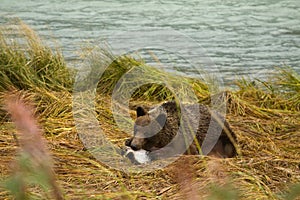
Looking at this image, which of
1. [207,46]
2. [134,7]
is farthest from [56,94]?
[134,7]

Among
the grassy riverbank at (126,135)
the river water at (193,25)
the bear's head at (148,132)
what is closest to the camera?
the grassy riverbank at (126,135)

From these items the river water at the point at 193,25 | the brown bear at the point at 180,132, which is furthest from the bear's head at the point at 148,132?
the river water at the point at 193,25

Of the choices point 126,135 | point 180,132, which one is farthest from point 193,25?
point 180,132

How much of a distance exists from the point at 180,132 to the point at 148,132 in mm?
173

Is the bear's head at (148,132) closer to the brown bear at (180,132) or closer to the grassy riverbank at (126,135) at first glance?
the brown bear at (180,132)

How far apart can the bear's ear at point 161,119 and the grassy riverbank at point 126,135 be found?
295 millimetres

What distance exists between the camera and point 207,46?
8672 millimetres

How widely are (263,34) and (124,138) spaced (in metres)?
6.57

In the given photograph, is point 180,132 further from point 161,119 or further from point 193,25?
point 193,25

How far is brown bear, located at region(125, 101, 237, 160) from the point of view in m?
3.20

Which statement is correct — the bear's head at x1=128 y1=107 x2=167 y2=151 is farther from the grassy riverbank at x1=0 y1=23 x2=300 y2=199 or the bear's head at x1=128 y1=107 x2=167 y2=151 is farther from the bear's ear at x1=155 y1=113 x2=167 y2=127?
the grassy riverbank at x1=0 y1=23 x2=300 y2=199

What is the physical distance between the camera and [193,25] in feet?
33.3

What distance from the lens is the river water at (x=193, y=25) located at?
803 cm

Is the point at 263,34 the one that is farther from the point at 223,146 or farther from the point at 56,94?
the point at 223,146
